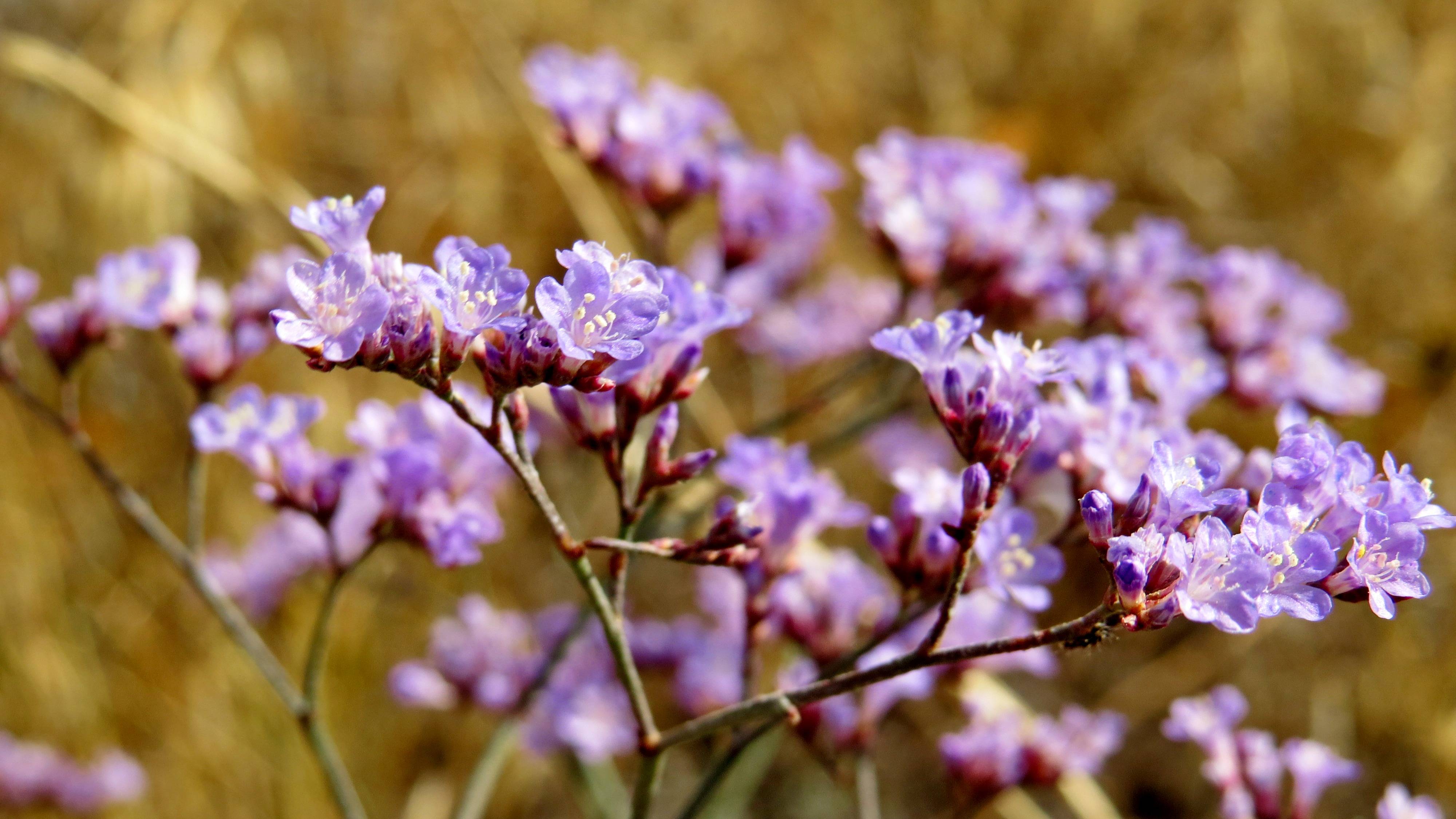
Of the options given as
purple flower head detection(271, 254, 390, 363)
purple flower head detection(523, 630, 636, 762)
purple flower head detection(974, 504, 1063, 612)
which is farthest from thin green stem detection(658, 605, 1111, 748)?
purple flower head detection(523, 630, 636, 762)

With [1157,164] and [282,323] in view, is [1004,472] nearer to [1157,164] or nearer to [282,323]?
[282,323]

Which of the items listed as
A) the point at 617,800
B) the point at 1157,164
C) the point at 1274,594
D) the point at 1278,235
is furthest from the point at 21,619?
the point at 1278,235

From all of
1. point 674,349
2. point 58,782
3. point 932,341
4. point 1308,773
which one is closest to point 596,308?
point 674,349

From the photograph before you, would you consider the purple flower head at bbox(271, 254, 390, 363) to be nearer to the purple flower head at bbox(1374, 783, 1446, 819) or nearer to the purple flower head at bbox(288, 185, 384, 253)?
the purple flower head at bbox(288, 185, 384, 253)

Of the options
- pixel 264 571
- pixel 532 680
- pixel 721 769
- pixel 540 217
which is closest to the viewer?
pixel 721 769

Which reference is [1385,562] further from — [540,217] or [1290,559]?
[540,217]

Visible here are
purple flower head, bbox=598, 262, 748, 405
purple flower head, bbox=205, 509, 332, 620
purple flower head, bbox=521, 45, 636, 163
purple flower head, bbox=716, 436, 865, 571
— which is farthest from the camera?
purple flower head, bbox=205, 509, 332, 620

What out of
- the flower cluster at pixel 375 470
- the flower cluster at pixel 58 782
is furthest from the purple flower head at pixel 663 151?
the flower cluster at pixel 58 782
